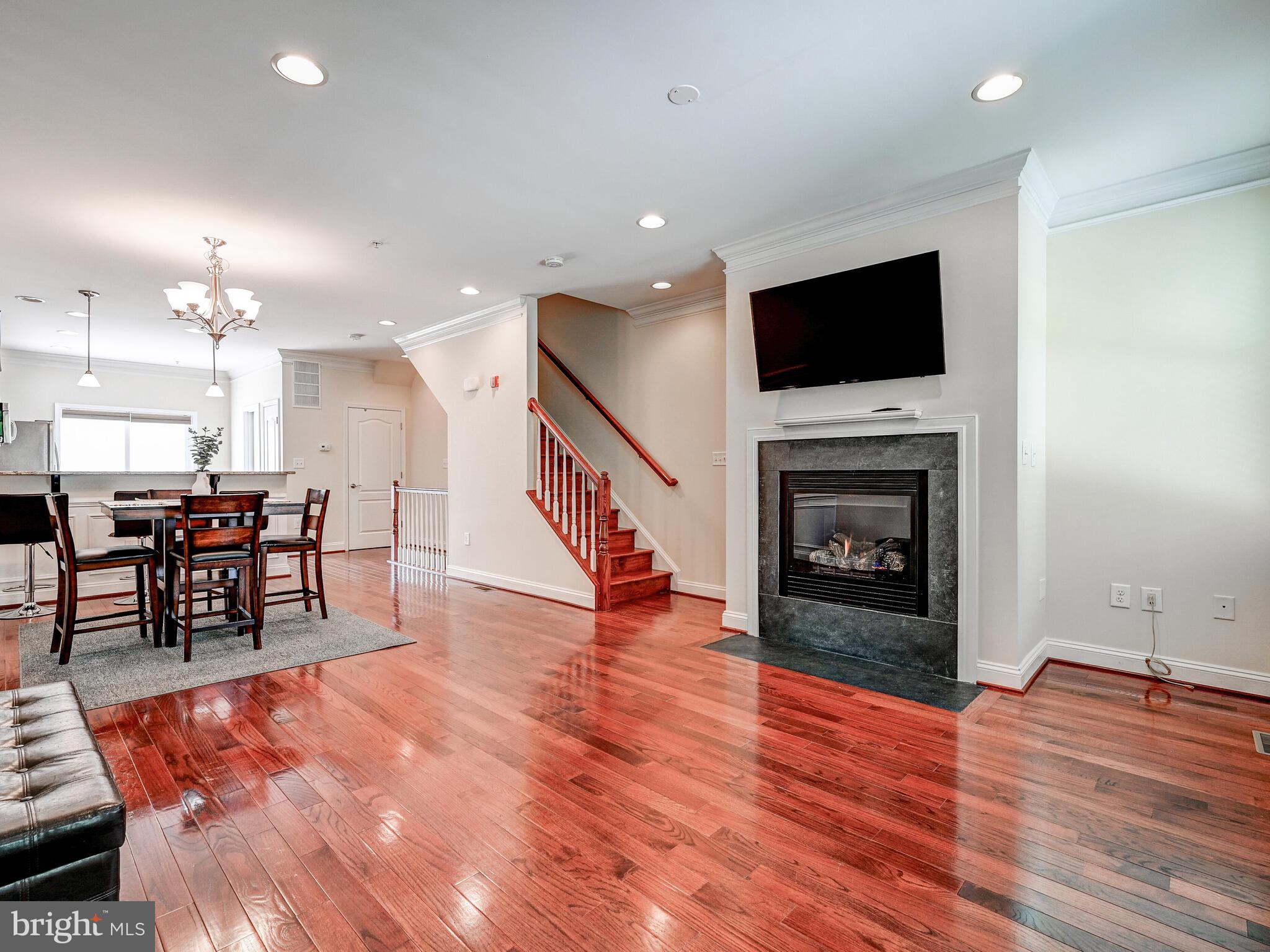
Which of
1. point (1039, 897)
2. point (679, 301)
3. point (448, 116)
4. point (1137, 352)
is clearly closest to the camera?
point (1039, 897)

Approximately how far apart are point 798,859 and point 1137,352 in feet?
10.8

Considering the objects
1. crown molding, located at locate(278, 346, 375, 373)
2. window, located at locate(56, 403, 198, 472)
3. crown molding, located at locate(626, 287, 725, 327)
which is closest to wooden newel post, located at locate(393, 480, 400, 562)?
crown molding, located at locate(278, 346, 375, 373)

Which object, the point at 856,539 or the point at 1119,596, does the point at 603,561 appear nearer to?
the point at 856,539

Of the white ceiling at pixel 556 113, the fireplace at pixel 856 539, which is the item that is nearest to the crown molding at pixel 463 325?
the white ceiling at pixel 556 113

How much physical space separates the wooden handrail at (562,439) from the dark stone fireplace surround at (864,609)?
5.03 feet

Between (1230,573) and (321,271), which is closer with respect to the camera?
(1230,573)

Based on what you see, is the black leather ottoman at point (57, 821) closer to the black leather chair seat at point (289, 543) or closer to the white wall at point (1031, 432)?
the black leather chair seat at point (289, 543)

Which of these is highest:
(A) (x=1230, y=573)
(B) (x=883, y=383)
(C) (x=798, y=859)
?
(B) (x=883, y=383)

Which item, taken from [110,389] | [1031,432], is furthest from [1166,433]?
[110,389]

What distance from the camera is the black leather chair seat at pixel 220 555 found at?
145 inches

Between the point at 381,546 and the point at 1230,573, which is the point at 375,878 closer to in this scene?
the point at 1230,573

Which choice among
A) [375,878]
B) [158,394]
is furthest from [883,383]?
[158,394]

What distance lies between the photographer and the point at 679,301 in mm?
5539

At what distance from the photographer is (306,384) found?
→ 804cm
